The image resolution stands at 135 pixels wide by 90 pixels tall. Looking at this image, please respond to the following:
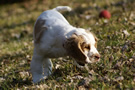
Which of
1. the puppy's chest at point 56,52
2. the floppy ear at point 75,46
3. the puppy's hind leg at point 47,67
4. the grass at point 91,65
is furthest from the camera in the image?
the puppy's hind leg at point 47,67

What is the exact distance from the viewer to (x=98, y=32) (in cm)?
633

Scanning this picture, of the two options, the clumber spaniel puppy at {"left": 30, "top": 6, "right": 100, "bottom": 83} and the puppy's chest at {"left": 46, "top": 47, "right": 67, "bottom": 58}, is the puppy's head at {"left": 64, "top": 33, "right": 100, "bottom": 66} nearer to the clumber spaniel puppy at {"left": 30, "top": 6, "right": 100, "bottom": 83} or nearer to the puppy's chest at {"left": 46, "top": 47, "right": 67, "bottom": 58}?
the clumber spaniel puppy at {"left": 30, "top": 6, "right": 100, "bottom": 83}

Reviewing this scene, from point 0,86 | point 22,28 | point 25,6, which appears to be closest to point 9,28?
point 22,28

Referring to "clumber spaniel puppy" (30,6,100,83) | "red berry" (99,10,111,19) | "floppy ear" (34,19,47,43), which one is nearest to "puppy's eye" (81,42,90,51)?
"clumber spaniel puppy" (30,6,100,83)

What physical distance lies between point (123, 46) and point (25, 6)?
352 inches

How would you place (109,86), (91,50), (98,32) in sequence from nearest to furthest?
(109,86) → (91,50) → (98,32)

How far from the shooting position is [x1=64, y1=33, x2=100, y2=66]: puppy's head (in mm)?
3559

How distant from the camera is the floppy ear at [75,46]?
355 centimetres

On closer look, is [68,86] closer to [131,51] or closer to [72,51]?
[72,51]

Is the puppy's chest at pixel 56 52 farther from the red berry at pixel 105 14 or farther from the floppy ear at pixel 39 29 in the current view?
the red berry at pixel 105 14

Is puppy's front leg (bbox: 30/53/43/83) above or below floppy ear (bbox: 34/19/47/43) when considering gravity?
below

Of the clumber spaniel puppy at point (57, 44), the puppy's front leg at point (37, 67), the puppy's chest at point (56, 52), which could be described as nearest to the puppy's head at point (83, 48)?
the clumber spaniel puppy at point (57, 44)

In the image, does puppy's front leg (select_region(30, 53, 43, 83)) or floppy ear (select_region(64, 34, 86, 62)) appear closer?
floppy ear (select_region(64, 34, 86, 62))

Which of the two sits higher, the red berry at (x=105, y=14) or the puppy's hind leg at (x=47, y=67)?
the red berry at (x=105, y=14)
